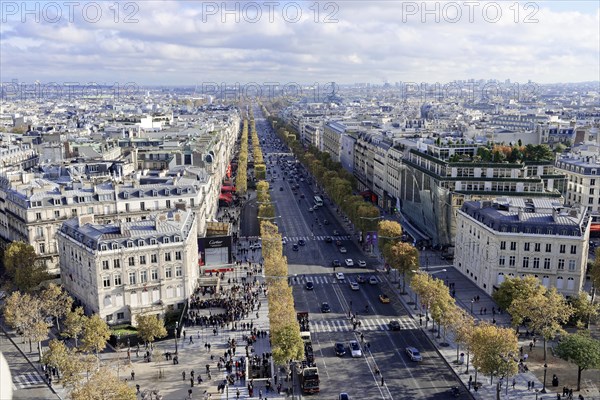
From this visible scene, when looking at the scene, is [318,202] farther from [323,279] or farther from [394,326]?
[394,326]

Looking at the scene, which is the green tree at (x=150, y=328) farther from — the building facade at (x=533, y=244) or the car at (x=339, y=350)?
the building facade at (x=533, y=244)

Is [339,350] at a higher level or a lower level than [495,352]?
lower

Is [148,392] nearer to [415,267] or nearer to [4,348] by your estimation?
[4,348]

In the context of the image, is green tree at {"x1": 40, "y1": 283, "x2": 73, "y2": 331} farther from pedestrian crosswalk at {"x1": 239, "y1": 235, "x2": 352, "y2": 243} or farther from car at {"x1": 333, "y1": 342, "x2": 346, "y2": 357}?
pedestrian crosswalk at {"x1": 239, "y1": 235, "x2": 352, "y2": 243}

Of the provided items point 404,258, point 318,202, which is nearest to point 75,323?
point 404,258

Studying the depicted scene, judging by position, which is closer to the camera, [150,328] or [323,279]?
[150,328]

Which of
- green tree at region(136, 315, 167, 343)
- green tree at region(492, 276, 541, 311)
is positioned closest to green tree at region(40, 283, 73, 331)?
green tree at region(136, 315, 167, 343)
